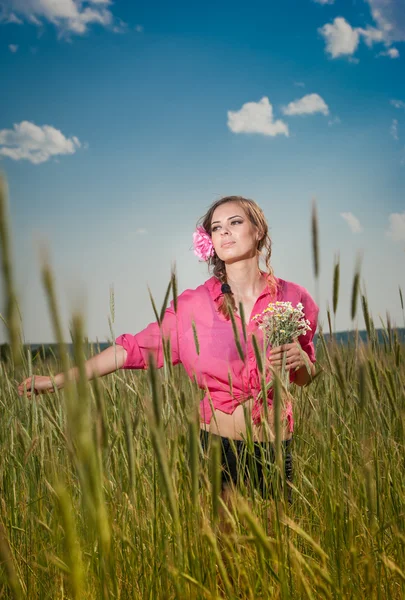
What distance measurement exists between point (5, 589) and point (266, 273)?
86.1 inches

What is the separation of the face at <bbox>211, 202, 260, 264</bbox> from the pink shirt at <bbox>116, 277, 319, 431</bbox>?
0.23 metres

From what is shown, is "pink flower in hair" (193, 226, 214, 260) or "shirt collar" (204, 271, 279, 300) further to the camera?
"pink flower in hair" (193, 226, 214, 260)

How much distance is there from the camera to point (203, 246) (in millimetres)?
3396

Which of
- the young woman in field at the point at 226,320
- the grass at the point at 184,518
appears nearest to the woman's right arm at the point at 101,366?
the young woman in field at the point at 226,320

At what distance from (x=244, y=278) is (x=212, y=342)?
466 millimetres

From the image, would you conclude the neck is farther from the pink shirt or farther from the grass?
the grass

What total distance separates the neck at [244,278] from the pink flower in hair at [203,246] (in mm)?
311

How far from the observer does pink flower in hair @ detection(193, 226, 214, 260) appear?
11.1 feet

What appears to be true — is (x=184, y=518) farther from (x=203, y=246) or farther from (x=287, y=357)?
(x=203, y=246)

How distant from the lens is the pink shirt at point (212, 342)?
2660 millimetres

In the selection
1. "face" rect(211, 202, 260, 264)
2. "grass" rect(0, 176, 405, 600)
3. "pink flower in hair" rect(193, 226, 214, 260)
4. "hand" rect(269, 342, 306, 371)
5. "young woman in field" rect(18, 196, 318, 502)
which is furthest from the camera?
"pink flower in hair" rect(193, 226, 214, 260)

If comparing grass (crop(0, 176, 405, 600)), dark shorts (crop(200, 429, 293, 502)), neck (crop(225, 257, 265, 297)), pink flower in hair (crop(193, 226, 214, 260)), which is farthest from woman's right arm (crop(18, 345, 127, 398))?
pink flower in hair (crop(193, 226, 214, 260))

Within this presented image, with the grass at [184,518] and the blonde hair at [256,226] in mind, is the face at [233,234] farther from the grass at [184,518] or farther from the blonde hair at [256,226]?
the grass at [184,518]

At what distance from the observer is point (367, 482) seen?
0.92 metres
